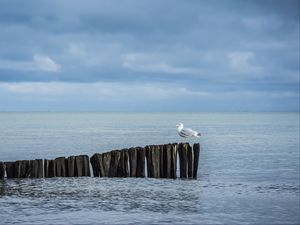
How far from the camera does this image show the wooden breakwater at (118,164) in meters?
22.1

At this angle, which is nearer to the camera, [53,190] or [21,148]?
[53,190]

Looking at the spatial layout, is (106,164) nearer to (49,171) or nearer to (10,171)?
(49,171)

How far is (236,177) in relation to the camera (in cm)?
2581

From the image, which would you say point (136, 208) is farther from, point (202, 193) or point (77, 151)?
point (77, 151)

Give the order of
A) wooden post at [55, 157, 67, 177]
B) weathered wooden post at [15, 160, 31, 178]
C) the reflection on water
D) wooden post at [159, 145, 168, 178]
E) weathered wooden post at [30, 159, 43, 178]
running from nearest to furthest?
the reflection on water < weathered wooden post at [15, 160, 31, 178] < weathered wooden post at [30, 159, 43, 178] < wooden post at [55, 157, 67, 177] < wooden post at [159, 145, 168, 178]

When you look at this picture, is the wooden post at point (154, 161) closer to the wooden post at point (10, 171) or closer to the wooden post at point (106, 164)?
the wooden post at point (106, 164)

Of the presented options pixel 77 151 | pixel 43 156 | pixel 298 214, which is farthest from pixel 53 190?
pixel 77 151

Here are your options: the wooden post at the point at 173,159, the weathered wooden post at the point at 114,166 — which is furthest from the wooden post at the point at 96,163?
the wooden post at the point at 173,159

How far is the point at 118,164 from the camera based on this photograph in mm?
22719

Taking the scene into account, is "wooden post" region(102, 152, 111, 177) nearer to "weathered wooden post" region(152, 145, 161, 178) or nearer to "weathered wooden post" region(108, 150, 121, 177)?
"weathered wooden post" region(108, 150, 121, 177)

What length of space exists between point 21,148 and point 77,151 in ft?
17.1

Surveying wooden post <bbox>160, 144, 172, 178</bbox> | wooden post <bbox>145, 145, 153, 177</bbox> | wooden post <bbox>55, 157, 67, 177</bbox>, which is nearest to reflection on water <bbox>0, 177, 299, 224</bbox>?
wooden post <bbox>55, 157, 67, 177</bbox>

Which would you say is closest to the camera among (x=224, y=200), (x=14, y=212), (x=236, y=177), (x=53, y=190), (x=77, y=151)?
(x=14, y=212)

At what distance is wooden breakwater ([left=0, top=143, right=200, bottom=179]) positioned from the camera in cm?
2209
